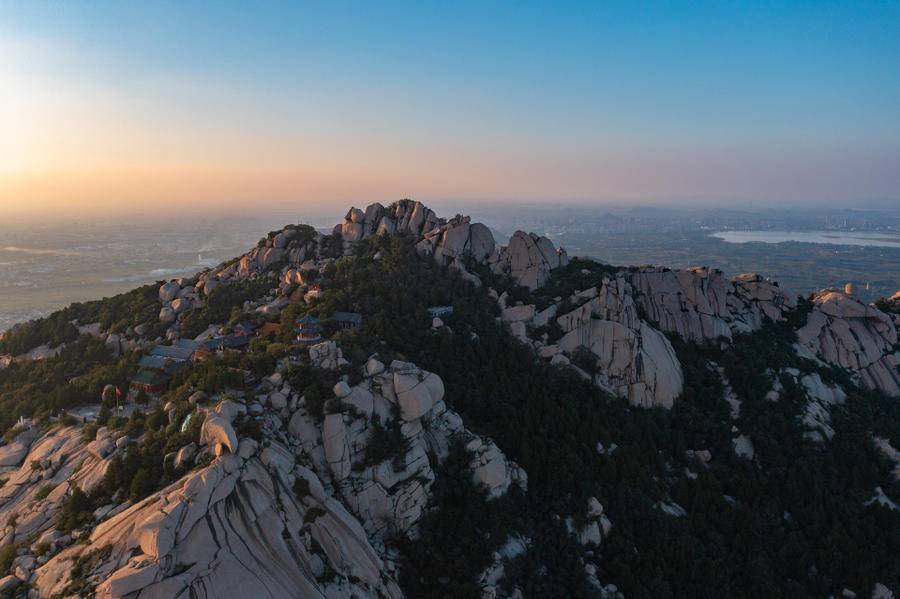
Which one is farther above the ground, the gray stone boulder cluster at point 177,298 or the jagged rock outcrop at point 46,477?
the gray stone boulder cluster at point 177,298

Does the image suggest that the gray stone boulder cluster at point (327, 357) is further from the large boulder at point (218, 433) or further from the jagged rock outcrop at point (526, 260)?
the jagged rock outcrop at point (526, 260)

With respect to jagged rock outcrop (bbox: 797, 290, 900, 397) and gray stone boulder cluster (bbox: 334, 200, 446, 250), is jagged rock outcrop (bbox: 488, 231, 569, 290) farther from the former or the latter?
jagged rock outcrop (bbox: 797, 290, 900, 397)

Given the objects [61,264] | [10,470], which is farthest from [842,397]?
[61,264]

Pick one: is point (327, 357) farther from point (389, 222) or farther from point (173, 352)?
point (389, 222)

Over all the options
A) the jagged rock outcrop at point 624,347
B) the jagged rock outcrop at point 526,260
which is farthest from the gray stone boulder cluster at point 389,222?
the jagged rock outcrop at point 624,347

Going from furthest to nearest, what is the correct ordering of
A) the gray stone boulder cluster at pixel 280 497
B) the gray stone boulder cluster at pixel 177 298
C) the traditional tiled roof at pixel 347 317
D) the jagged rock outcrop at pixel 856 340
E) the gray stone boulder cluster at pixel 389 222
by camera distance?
the gray stone boulder cluster at pixel 389 222 < the jagged rock outcrop at pixel 856 340 < the gray stone boulder cluster at pixel 177 298 < the traditional tiled roof at pixel 347 317 < the gray stone boulder cluster at pixel 280 497

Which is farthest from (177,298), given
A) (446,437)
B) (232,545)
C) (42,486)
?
(232,545)

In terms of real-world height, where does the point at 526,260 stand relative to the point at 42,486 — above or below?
above
